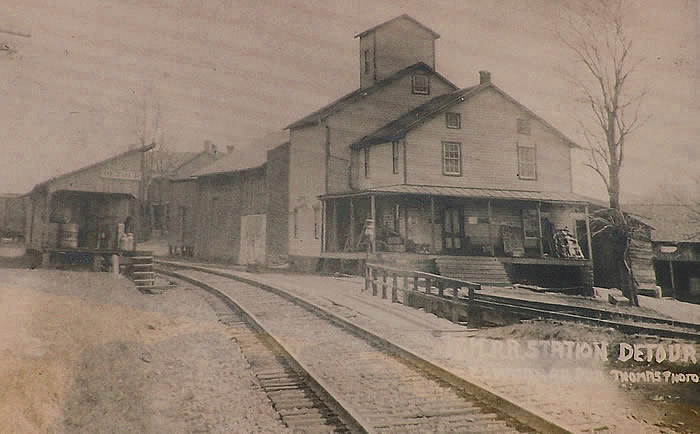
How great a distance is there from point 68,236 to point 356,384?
7.76ft

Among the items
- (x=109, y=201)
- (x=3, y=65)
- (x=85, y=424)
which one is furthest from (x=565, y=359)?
(x=3, y=65)

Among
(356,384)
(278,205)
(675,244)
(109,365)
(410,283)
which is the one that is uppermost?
(278,205)

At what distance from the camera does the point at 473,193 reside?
5555mm

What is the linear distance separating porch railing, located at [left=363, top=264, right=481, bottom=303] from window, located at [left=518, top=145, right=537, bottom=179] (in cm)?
146

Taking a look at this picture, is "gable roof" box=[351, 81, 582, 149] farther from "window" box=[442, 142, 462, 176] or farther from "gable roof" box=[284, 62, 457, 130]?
"window" box=[442, 142, 462, 176]

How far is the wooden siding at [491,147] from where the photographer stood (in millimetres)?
4121

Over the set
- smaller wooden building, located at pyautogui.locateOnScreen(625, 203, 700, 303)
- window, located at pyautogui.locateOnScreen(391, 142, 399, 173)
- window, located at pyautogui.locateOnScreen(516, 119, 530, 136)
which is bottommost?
smaller wooden building, located at pyautogui.locateOnScreen(625, 203, 700, 303)

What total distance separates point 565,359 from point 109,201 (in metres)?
3.54

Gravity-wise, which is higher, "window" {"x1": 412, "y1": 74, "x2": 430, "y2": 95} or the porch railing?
"window" {"x1": 412, "y1": 74, "x2": 430, "y2": 95}

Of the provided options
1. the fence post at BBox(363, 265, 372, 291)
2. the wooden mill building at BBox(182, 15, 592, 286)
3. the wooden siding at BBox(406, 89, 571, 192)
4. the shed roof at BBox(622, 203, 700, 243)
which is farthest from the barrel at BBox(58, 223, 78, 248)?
the shed roof at BBox(622, 203, 700, 243)

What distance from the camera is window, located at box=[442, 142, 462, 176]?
5.37 meters

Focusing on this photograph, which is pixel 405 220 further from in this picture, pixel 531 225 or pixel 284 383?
pixel 284 383

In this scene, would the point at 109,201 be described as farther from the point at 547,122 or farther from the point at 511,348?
the point at 547,122

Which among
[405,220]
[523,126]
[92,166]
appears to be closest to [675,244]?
[523,126]
